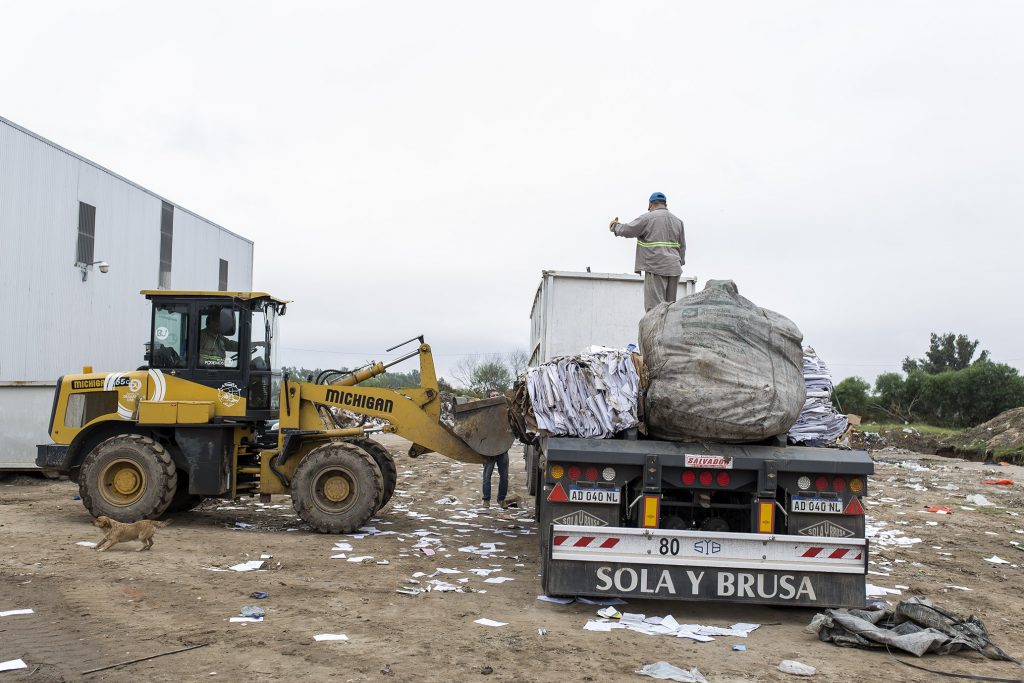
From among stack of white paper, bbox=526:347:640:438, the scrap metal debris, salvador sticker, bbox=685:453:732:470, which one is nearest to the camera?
the scrap metal debris

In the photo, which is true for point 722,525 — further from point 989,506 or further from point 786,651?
point 989,506

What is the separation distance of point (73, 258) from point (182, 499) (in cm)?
1466

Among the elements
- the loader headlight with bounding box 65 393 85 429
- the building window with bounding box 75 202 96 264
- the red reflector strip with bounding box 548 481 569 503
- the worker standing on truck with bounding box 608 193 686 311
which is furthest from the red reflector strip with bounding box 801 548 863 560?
the building window with bounding box 75 202 96 264

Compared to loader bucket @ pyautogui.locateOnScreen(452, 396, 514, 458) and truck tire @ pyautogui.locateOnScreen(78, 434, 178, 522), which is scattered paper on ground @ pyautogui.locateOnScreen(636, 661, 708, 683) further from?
truck tire @ pyautogui.locateOnScreen(78, 434, 178, 522)

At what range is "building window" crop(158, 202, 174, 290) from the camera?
27172 millimetres

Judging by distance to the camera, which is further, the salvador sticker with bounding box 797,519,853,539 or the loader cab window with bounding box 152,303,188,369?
the loader cab window with bounding box 152,303,188,369

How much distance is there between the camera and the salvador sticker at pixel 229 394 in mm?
9586

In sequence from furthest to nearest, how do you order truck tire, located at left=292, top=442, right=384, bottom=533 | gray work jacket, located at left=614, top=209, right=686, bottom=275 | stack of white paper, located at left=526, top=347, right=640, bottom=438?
1. truck tire, located at left=292, top=442, right=384, bottom=533
2. gray work jacket, located at left=614, top=209, right=686, bottom=275
3. stack of white paper, located at left=526, top=347, right=640, bottom=438

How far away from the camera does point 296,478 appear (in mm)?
9008

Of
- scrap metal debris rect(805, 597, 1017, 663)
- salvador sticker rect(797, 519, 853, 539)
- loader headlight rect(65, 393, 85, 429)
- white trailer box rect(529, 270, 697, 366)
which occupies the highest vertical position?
white trailer box rect(529, 270, 697, 366)

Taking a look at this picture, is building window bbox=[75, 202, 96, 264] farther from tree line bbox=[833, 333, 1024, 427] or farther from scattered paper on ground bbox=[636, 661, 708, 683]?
tree line bbox=[833, 333, 1024, 427]

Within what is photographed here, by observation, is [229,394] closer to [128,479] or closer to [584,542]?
[128,479]

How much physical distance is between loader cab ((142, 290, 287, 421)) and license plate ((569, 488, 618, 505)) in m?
4.89

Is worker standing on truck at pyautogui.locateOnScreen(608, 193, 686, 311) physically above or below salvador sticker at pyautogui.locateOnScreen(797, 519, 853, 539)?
above
